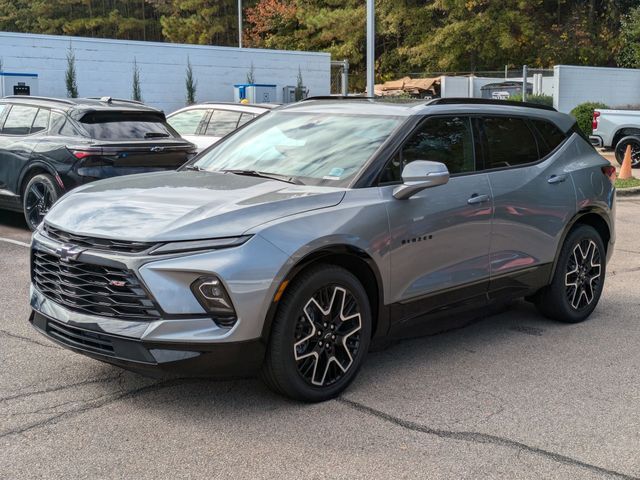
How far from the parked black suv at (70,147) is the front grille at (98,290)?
5.01m

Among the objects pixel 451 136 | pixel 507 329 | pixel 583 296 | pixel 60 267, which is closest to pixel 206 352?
pixel 60 267

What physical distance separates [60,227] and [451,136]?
2.63 metres

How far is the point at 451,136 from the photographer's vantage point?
211 inches

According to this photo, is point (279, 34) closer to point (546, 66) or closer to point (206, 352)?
point (546, 66)

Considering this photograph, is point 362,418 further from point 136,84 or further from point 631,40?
point 631,40

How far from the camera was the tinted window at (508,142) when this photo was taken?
221 inches

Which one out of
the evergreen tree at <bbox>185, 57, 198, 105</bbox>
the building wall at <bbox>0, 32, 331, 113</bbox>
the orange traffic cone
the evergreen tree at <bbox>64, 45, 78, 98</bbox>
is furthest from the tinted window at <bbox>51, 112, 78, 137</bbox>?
the evergreen tree at <bbox>185, 57, 198, 105</bbox>

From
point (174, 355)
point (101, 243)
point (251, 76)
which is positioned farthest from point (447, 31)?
point (174, 355)

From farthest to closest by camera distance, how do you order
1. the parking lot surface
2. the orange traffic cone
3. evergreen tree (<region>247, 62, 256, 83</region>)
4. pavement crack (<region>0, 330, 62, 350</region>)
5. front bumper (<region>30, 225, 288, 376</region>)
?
evergreen tree (<region>247, 62, 256, 83</region>)
the orange traffic cone
pavement crack (<region>0, 330, 62, 350</region>)
front bumper (<region>30, 225, 288, 376</region>)
the parking lot surface

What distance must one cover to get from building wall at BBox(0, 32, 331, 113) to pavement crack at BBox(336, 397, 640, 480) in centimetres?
2140

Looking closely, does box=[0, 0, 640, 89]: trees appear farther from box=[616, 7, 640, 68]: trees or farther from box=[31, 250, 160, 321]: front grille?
box=[31, 250, 160, 321]: front grille

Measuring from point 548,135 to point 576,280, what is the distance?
117cm

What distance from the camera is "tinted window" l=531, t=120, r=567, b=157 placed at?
20.0 ft

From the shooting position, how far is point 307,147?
5117 millimetres
